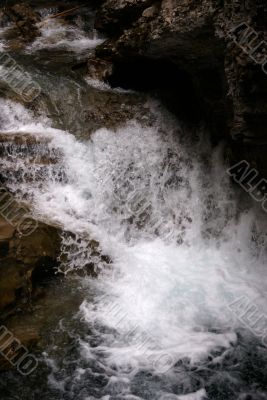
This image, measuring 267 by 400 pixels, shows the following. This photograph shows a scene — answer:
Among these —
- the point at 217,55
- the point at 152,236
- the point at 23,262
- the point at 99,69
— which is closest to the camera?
the point at 23,262

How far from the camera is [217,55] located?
5.71 m

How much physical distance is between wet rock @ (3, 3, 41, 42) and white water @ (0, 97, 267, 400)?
4.22m

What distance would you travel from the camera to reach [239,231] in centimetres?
660

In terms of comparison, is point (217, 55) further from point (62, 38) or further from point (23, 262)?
point (62, 38)

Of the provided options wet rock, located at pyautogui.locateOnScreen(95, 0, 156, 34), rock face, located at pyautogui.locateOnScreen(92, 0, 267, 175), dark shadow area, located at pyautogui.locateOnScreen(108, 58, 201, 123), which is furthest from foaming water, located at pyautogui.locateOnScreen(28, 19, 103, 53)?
rock face, located at pyautogui.locateOnScreen(92, 0, 267, 175)

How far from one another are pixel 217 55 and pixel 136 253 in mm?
2983

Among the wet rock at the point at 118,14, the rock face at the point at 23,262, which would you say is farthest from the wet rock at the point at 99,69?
the rock face at the point at 23,262

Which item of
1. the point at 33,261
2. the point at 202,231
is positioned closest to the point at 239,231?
the point at 202,231

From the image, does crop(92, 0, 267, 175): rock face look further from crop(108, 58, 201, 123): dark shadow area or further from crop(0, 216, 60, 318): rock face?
crop(0, 216, 60, 318): rock face

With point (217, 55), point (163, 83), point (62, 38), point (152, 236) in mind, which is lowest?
point (152, 236)

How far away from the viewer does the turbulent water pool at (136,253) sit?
13.8 feet

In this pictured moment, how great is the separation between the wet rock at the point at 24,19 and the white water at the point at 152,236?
422 cm

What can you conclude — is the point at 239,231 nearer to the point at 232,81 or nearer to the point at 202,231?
the point at 202,231

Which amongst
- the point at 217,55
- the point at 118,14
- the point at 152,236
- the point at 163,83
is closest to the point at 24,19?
the point at 118,14
